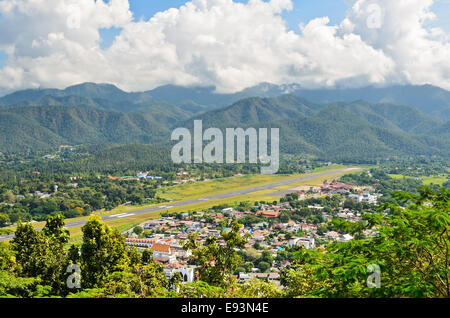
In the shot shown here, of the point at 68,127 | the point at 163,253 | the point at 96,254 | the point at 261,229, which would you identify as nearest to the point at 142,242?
the point at 163,253

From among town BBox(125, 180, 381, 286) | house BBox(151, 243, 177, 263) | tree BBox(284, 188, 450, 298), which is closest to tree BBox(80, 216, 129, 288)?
tree BBox(284, 188, 450, 298)

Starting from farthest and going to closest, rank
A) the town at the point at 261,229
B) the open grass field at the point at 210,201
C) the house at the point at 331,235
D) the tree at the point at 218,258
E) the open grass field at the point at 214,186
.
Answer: the open grass field at the point at 214,186 < the open grass field at the point at 210,201 < the house at the point at 331,235 < the town at the point at 261,229 < the tree at the point at 218,258

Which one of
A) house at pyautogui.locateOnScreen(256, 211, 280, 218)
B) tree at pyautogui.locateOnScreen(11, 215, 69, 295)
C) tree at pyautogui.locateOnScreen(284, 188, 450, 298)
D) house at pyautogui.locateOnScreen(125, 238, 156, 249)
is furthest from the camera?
house at pyautogui.locateOnScreen(256, 211, 280, 218)

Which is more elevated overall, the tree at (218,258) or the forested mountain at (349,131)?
the forested mountain at (349,131)

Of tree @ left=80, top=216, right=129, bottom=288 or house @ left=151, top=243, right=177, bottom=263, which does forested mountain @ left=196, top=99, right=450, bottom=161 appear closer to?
house @ left=151, top=243, right=177, bottom=263

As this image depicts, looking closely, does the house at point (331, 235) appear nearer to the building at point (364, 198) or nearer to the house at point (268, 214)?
the house at point (268, 214)

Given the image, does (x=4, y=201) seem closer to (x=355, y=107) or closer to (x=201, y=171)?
(x=201, y=171)

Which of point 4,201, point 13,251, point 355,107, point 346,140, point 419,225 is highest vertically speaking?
point 355,107

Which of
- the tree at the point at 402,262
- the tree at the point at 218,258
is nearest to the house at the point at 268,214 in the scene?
the tree at the point at 218,258

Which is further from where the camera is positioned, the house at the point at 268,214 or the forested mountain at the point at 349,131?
the forested mountain at the point at 349,131

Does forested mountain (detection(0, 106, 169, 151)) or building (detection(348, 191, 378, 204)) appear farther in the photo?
forested mountain (detection(0, 106, 169, 151))
